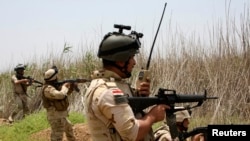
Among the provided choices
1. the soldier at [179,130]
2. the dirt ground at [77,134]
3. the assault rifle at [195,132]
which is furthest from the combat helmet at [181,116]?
the dirt ground at [77,134]

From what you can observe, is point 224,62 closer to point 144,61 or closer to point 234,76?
point 234,76

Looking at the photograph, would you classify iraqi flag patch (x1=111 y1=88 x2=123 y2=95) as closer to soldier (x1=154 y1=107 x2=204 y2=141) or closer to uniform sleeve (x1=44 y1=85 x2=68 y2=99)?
soldier (x1=154 y1=107 x2=204 y2=141)

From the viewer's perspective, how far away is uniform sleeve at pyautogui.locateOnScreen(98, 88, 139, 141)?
2.50 meters

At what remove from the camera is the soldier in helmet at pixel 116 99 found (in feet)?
8.25

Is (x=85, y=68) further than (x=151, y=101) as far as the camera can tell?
Yes

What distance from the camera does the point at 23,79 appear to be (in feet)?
38.4

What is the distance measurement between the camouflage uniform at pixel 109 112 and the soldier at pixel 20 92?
362 inches

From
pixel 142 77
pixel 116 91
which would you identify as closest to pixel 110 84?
pixel 116 91

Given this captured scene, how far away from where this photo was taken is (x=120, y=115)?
2.50 m

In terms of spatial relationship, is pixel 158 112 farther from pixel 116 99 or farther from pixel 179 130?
pixel 179 130

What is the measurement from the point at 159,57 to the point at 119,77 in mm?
6306

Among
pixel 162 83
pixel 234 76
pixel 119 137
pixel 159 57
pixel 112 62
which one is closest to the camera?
pixel 119 137

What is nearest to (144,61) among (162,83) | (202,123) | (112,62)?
(162,83)

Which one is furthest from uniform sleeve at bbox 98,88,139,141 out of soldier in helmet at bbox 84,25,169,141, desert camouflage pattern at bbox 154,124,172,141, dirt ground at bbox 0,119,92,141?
dirt ground at bbox 0,119,92,141
